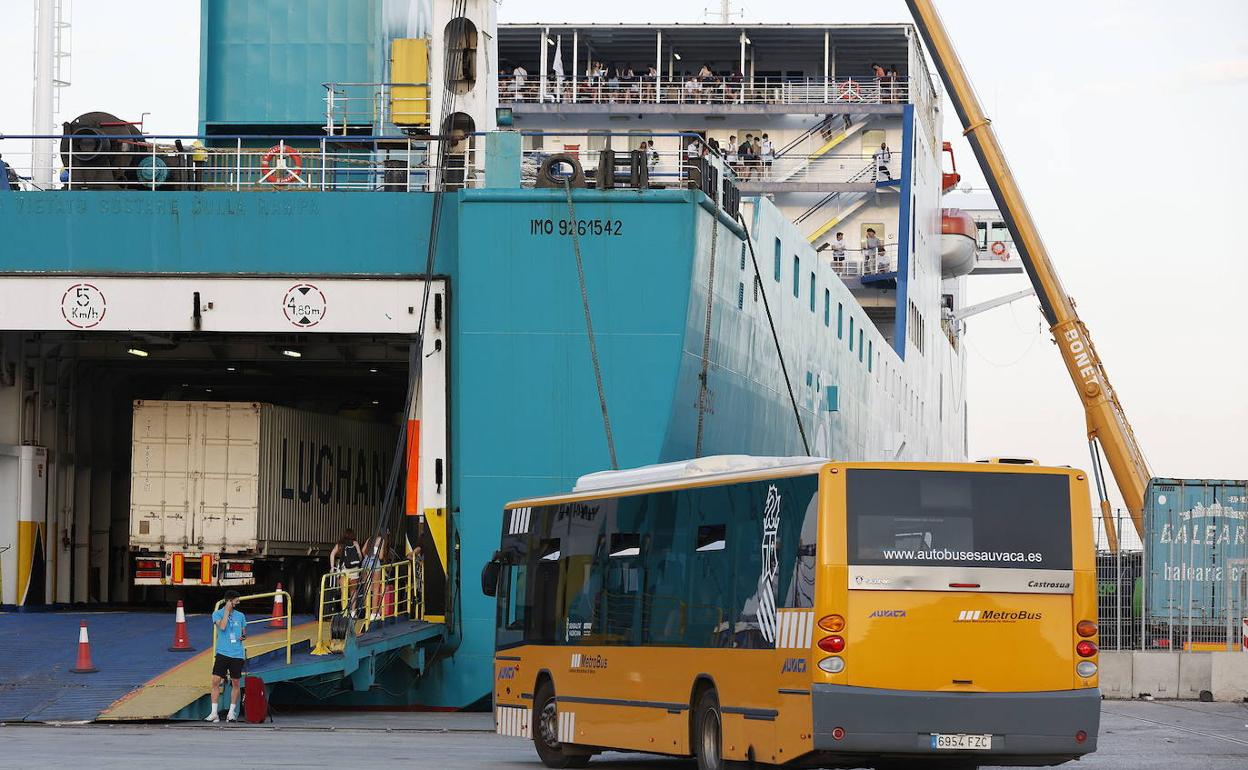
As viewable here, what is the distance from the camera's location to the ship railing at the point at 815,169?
47031 millimetres

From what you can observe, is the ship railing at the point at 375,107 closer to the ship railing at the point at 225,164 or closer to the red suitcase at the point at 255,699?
the ship railing at the point at 225,164

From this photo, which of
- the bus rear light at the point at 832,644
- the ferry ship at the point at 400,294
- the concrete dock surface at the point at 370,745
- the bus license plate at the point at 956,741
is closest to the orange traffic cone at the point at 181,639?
the concrete dock surface at the point at 370,745

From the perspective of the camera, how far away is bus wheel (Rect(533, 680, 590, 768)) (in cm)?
1656

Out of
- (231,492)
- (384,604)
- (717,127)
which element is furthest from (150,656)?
(717,127)

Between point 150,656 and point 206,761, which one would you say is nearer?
point 206,761

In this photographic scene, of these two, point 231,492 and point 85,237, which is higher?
point 85,237

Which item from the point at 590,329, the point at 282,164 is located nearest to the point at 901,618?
the point at 590,329

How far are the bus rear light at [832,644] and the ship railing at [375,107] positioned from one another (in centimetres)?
1652

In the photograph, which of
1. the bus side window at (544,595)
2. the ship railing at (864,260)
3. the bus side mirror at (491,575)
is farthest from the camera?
the ship railing at (864,260)

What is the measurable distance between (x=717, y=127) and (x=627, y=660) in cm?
3352

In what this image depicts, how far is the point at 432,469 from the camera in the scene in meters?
24.8

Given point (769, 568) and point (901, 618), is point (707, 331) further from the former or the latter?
point (901, 618)

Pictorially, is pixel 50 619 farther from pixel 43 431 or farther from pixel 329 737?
pixel 329 737

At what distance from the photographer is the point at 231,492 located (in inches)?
1193
